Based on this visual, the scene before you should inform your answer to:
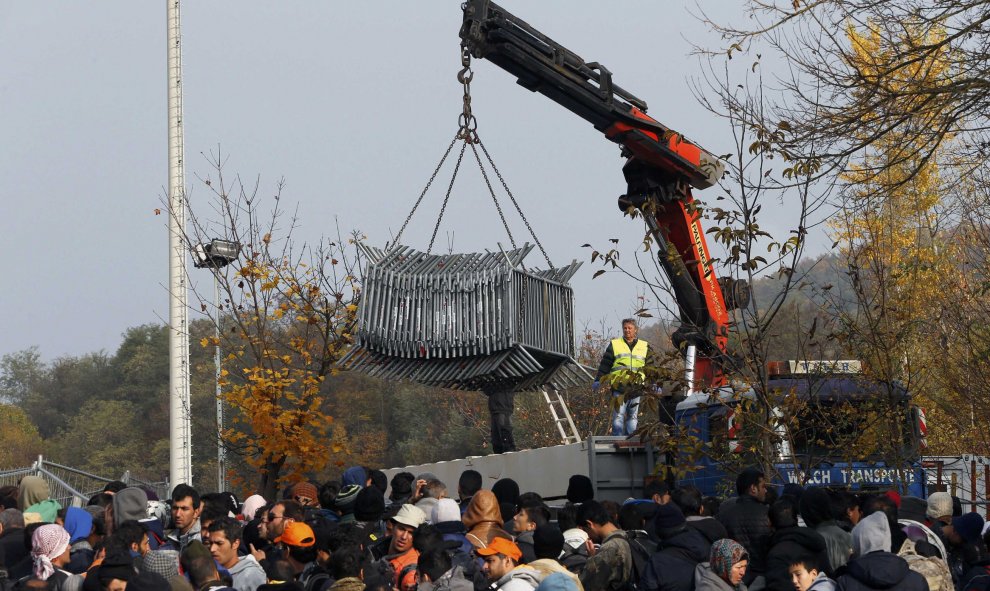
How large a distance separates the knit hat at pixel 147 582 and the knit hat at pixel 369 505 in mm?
3208

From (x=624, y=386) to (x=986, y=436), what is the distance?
14.3 metres

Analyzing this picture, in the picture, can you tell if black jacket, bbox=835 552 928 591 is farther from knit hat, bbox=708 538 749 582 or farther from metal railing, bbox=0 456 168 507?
metal railing, bbox=0 456 168 507

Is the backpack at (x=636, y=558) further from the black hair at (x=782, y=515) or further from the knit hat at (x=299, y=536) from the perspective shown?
the knit hat at (x=299, y=536)

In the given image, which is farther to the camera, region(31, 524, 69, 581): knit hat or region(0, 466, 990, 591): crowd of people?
region(31, 524, 69, 581): knit hat

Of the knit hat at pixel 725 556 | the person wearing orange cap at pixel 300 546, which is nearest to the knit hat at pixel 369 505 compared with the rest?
the person wearing orange cap at pixel 300 546

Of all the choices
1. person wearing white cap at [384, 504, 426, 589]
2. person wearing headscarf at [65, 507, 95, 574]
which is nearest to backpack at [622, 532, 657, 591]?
person wearing white cap at [384, 504, 426, 589]

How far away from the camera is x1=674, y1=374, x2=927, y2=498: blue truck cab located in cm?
1330

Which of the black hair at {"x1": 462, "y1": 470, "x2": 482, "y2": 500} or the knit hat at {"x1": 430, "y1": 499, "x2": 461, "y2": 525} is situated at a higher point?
the black hair at {"x1": 462, "y1": 470, "x2": 482, "y2": 500}

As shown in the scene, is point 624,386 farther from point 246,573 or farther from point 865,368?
point 246,573

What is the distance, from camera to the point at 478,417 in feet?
165

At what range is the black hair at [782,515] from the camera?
28.1ft

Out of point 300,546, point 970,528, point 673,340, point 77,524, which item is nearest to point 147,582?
point 300,546

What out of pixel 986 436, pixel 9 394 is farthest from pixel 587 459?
Answer: pixel 9 394

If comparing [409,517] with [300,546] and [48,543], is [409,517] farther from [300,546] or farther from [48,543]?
[48,543]
